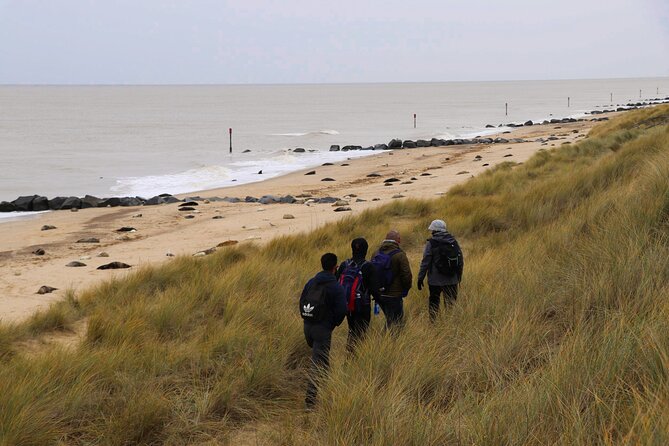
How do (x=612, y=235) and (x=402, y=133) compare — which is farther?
(x=402, y=133)

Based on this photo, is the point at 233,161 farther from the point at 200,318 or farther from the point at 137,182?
the point at 200,318

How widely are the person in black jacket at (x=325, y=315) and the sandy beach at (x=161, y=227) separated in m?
4.94

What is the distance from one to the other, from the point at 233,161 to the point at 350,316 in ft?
119

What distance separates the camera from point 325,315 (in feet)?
18.0

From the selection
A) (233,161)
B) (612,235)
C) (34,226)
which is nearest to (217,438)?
(612,235)

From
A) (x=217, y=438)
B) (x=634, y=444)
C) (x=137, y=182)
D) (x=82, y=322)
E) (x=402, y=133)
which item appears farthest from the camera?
(x=402, y=133)

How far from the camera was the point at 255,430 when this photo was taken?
16.5ft

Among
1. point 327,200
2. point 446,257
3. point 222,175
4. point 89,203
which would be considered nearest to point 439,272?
point 446,257

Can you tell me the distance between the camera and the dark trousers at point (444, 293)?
6.96 m

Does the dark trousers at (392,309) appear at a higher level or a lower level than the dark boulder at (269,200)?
lower

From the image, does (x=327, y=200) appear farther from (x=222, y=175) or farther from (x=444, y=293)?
(x=444, y=293)

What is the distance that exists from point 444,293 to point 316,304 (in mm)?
2049

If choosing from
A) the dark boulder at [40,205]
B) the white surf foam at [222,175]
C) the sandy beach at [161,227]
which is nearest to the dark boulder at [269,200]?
the sandy beach at [161,227]

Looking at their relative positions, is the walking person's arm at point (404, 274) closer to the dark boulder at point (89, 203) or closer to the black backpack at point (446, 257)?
the black backpack at point (446, 257)
